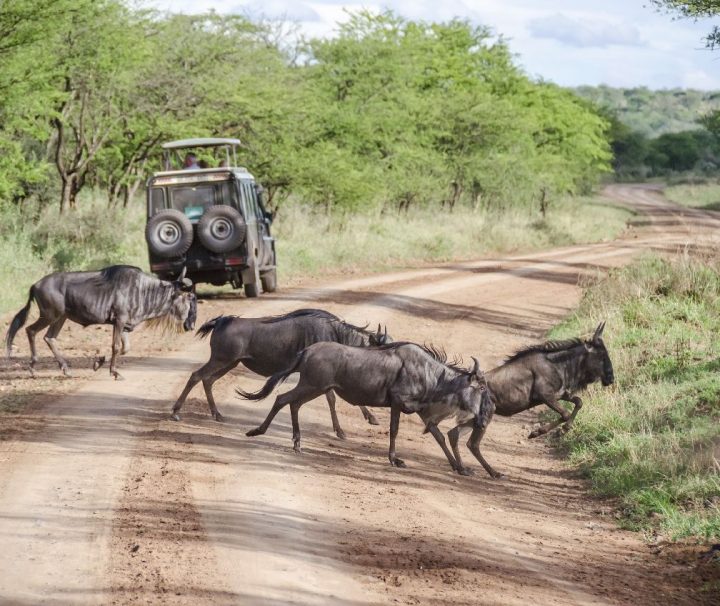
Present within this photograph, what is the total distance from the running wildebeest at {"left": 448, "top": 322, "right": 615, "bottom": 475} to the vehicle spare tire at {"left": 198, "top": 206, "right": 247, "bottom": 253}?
9137 millimetres

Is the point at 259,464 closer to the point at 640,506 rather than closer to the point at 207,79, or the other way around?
the point at 640,506

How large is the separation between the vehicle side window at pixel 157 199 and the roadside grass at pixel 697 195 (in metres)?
44.2

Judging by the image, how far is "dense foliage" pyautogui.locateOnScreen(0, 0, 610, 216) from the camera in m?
23.0

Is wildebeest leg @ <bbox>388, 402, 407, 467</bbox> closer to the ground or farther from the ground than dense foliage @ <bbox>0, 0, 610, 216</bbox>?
closer to the ground

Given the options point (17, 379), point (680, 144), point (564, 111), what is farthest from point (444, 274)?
point (680, 144)

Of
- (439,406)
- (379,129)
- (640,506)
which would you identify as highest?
(379,129)

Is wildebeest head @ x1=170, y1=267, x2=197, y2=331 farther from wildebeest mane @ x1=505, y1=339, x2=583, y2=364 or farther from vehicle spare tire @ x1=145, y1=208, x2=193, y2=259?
vehicle spare tire @ x1=145, y1=208, x2=193, y2=259

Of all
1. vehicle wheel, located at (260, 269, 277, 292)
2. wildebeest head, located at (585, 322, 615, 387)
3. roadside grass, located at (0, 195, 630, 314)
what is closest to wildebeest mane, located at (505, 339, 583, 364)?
wildebeest head, located at (585, 322, 615, 387)

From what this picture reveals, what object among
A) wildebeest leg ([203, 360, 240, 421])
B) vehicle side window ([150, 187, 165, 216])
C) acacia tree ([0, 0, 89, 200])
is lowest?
wildebeest leg ([203, 360, 240, 421])

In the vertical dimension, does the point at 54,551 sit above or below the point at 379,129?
below

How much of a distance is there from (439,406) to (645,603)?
11.0 feet

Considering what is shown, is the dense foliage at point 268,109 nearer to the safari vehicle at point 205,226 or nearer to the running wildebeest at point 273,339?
the safari vehicle at point 205,226

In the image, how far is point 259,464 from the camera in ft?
30.8

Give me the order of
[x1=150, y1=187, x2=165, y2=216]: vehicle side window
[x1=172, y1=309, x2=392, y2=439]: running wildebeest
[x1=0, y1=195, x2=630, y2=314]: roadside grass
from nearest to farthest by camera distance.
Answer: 1. [x1=172, y1=309, x2=392, y2=439]: running wildebeest
2. [x1=150, y1=187, x2=165, y2=216]: vehicle side window
3. [x1=0, y1=195, x2=630, y2=314]: roadside grass
